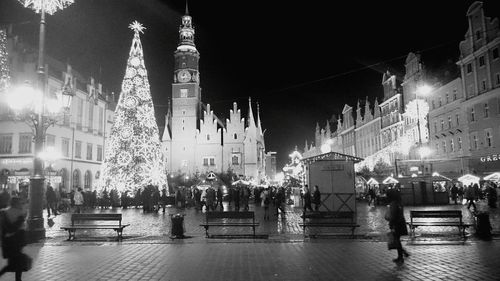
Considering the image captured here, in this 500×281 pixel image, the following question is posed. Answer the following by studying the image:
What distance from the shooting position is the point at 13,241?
6918 mm

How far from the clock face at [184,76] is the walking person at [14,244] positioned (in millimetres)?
70639

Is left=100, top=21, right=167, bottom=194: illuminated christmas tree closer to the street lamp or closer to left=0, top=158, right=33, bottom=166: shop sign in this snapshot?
left=0, top=158, right=33, bottom=166: shop sign

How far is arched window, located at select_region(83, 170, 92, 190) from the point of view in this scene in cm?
4832

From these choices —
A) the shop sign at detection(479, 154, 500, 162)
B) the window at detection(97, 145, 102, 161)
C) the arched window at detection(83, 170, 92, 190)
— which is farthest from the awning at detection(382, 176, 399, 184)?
the window at detection(97, 145, 102, 161)

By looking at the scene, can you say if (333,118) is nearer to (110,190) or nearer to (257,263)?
(110,190)

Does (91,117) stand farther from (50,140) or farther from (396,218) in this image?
(396,218)

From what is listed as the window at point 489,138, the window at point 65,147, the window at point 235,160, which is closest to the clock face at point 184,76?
the window at point 235,160

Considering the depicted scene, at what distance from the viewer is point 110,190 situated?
105ft

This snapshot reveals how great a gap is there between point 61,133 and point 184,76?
35201 millimetres

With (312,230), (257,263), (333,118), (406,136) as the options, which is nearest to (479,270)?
(257,263)

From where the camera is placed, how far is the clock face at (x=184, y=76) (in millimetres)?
76250

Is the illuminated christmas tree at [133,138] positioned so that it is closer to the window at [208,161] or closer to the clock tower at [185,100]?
the clock tower at [185,100]

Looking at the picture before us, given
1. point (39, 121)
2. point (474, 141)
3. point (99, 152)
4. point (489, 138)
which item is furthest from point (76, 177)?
point (489, 138)

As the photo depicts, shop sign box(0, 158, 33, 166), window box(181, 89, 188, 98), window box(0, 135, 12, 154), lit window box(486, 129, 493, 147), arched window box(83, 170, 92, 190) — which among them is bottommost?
arched window box(83, 170, 92, 190)
